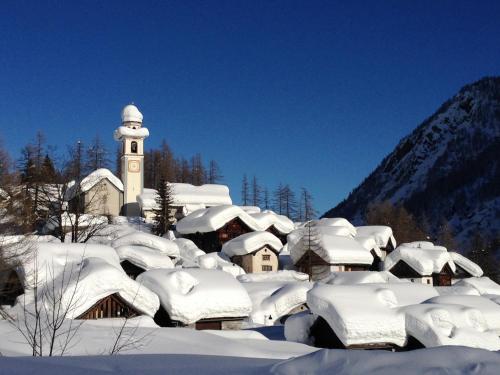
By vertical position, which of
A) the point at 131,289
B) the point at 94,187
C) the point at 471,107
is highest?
the point at 471,107

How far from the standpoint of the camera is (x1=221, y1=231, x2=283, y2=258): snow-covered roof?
42.9 meters

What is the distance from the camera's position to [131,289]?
806 inches

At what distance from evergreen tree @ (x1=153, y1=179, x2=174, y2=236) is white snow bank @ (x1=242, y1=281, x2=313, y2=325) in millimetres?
22144

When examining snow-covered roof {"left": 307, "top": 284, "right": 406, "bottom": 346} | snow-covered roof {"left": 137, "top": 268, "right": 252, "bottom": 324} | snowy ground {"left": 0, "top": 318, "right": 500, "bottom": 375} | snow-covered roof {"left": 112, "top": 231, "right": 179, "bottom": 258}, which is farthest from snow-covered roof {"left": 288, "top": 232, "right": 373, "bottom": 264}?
snowy ground {"left": 0, "top": 318, "right": 500, "bottom": 375}

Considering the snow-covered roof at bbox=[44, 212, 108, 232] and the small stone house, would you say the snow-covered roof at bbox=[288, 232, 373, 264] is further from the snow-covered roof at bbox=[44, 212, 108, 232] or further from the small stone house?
the snow-covered roof at bbox=[44, 212, 108, 232]

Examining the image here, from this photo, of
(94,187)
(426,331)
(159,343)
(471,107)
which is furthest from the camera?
(471,107)

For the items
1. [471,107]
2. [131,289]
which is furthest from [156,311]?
[471,107]

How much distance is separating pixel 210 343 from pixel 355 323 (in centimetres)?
541

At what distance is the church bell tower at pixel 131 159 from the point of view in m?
60.3

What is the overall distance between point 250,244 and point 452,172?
121804 mm

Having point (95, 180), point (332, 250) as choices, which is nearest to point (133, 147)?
point (95, 180)

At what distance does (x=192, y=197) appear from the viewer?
60875mm

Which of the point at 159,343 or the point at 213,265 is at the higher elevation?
the point at 213,265

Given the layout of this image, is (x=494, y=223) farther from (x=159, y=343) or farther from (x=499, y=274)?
(x=159, y=343)
